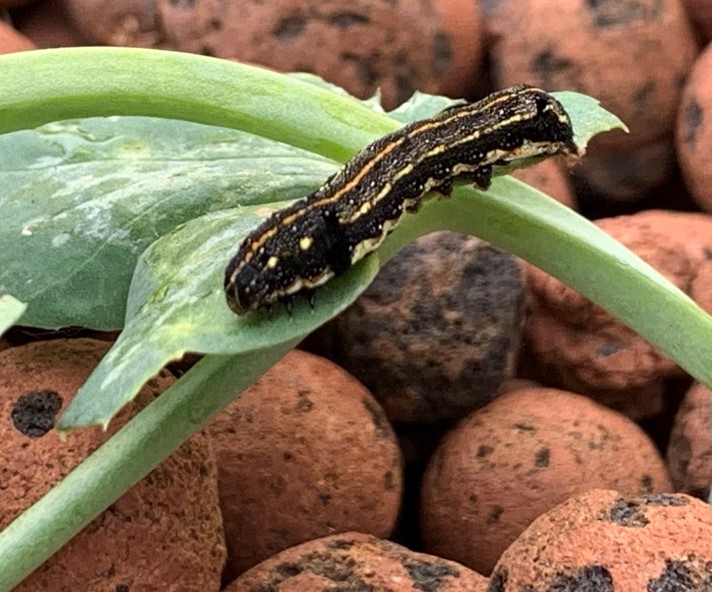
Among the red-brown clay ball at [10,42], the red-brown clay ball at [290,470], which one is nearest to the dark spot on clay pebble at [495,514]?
the red-brown clay ball at [290,470]

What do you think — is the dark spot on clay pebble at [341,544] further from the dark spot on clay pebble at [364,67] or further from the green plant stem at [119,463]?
the dark spot on clay pebble at [364,67]

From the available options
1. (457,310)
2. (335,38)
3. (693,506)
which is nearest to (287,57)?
(335,38)

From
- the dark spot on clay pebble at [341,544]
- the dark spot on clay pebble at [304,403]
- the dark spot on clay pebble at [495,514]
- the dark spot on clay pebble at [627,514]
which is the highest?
the dark spot on clay pebble at [627,514]

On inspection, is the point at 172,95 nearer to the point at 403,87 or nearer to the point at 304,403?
the point at 304,403

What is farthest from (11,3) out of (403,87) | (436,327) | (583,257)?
(583,257)

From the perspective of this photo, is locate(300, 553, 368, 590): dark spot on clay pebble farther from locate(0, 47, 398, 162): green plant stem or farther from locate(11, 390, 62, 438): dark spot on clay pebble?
locate(0, 47, 398, 162): green plant stem
